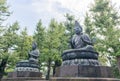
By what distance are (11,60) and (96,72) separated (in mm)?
12527

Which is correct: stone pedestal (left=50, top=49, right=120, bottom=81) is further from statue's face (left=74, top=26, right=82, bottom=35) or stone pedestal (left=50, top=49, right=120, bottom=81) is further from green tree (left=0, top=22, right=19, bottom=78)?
green tree (left=0, top=22, right=19, bottom=78)

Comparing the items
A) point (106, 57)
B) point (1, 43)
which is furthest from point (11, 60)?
point (106, 57)

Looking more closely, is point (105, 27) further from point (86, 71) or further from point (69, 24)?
point (86, 71)

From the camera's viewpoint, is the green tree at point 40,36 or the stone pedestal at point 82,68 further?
the green tree at point 40,36

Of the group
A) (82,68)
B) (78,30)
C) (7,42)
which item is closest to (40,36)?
(7,42)

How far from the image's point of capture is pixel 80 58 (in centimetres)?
730

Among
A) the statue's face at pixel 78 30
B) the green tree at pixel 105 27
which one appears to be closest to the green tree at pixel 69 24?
the green tree at pixel 105 27

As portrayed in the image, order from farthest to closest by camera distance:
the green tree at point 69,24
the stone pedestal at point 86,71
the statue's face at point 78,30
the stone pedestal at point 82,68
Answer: the green tree at point 69,24
the statue's face at point 78,30
the stone pedestal at point 86,71
the stone pedestal at point 82,68

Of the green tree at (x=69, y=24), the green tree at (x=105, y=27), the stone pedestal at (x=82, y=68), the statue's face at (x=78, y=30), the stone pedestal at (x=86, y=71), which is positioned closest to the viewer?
the stone pedestal at (x=82, y=68)

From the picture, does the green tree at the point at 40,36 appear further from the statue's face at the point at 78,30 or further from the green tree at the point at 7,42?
the statue's face at the point at 78,30

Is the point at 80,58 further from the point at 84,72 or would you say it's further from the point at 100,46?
the point at 100,46

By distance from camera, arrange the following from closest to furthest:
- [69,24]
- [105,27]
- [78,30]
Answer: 1. [78,30]
2. [105,27]
3. [69,24]

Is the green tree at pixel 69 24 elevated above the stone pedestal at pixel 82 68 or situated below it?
above

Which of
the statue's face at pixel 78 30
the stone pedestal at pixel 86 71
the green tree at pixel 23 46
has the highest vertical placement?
the green tree at pixel 23 46
